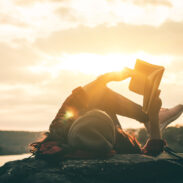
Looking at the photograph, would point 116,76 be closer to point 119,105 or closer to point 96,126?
point 119,105

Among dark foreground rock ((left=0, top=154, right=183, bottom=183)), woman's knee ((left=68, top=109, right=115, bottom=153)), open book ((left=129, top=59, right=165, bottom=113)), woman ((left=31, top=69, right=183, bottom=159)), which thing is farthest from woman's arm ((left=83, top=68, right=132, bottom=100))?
dark foreground rock ((left=0, top=154, right=183, bottom=183))

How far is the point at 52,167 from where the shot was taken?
349 cm

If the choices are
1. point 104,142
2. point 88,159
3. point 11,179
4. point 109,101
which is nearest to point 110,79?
point 109,101

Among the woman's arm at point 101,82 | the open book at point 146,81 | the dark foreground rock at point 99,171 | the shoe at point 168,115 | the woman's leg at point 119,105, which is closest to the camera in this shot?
the dark foreground rock at point 99,171

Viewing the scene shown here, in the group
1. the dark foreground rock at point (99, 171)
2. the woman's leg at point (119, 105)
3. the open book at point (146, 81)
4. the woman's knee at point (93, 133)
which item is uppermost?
the open book at point (146, 81)

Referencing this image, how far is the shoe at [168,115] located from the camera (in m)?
4.52

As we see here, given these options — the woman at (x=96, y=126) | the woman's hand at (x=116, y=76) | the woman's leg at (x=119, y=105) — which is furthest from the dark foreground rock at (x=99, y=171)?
the woman's hand at (x=116, y=76)

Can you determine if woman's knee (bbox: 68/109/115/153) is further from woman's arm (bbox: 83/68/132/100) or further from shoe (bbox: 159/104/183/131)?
shoe (bbox: 159/104/183/131)

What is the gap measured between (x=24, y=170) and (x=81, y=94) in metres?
1.26

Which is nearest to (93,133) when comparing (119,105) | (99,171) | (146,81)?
(99,171)

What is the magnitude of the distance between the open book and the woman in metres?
0.14

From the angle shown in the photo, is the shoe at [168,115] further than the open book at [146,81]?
Yes

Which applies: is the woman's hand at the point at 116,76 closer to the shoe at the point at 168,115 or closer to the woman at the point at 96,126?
the woman at the point at 96,126

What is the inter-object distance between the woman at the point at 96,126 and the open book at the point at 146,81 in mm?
143
